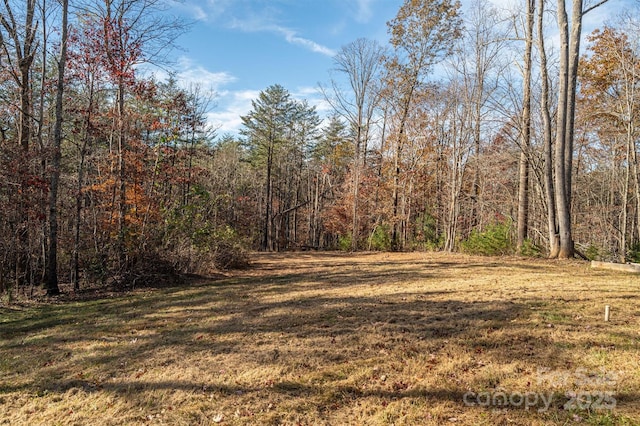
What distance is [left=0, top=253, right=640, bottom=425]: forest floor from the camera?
2.76 meters

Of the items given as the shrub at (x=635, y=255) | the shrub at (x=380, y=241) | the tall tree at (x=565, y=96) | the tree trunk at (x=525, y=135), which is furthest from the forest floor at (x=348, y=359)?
the shrub at (x=380, y=241)

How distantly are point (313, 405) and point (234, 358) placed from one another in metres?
1.28

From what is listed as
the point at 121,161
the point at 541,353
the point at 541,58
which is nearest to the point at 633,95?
the point at 541,58

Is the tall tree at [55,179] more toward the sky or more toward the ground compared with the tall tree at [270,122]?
more toward the ground

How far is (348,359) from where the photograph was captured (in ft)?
11.8

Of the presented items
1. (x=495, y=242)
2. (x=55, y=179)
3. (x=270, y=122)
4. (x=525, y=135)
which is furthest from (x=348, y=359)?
(x=270, y=122)

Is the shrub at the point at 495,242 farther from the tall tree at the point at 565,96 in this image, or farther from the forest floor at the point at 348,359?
the forest floor at the point at 348,359

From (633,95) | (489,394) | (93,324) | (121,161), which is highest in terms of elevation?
(633,95)

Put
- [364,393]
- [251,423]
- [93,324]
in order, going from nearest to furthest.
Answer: [251,423] < [364,393] < [93,324]

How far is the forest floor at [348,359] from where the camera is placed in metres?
2.76

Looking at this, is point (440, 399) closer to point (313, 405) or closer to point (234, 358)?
point (313, 405)

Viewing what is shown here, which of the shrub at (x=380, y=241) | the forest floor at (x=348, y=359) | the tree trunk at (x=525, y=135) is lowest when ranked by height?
the forest floor at (x=348, y=359)

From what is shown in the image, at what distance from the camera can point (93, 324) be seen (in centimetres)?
558

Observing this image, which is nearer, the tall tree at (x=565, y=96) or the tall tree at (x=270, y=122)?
the tall tree at (x=565, y=96)
